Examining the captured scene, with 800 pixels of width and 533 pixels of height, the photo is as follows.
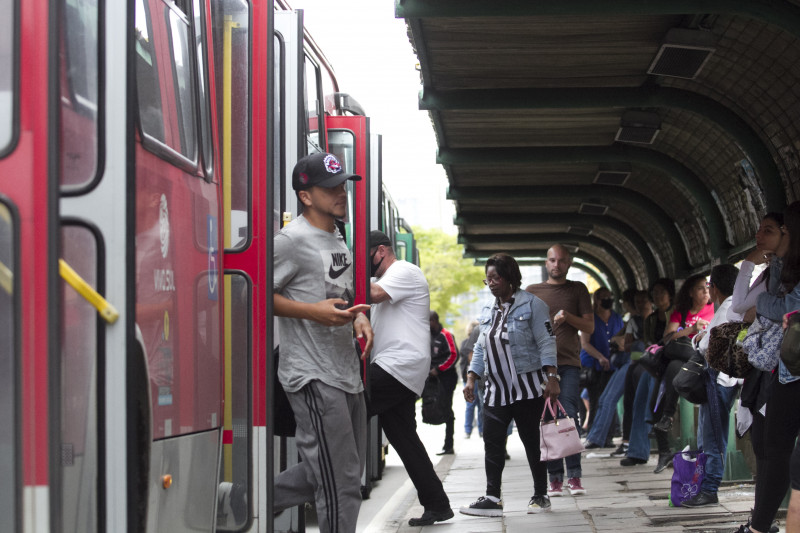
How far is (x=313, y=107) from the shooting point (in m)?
9.14

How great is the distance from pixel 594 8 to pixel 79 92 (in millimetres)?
4694

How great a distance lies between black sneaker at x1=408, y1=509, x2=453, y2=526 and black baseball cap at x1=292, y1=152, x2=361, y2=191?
9.73ft

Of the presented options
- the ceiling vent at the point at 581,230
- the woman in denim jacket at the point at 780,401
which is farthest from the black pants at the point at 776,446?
the ceiling vent at the point at 581,230

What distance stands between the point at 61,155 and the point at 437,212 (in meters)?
142

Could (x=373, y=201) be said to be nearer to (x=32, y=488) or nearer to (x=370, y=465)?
(x=370, y=465)

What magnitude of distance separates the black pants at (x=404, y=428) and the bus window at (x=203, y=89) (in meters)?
2.87

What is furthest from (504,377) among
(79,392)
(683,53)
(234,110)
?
(79,392)

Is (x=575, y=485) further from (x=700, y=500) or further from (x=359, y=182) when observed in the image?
(x=359, y=182)

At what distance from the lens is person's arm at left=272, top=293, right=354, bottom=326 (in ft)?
18.4

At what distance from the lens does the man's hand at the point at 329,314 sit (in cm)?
561

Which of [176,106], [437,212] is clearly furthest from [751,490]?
[437,212]

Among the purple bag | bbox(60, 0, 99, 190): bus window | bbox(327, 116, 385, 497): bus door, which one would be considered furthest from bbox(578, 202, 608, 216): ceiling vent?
bbox(60, 0, 99, 190): bus window

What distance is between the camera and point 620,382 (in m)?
13.7

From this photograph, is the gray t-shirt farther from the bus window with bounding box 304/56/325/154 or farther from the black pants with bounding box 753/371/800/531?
the bus window with bounding box 304/56/325/154
